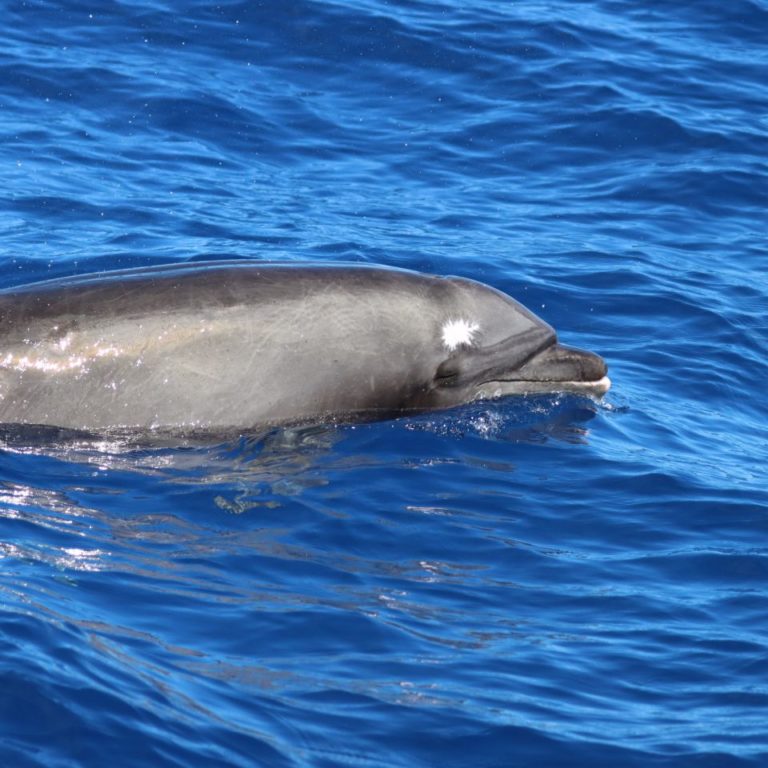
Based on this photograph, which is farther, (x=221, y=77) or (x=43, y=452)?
(x=221, y=77)

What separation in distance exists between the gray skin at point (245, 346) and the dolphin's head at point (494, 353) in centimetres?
1

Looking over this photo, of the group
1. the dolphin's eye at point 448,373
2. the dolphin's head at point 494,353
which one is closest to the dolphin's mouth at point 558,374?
the dolphin's head at point 494,353

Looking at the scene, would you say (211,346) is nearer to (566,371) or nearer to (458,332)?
(458,332)

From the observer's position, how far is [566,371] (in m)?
15.4

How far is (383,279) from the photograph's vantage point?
14.3m

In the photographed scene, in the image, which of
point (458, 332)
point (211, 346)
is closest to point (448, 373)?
point (458, 332)

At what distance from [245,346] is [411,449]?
168cm

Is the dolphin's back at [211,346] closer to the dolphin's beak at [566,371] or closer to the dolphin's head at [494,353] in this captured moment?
the dolphin's head at [494,353]

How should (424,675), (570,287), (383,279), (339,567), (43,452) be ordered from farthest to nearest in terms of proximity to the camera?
(570,287) → (383,279) → (43,452) → (339,567) → (424,675)

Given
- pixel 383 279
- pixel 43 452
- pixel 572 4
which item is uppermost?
pixel 572 4

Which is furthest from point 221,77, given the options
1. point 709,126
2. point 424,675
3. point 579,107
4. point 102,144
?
point 424,675

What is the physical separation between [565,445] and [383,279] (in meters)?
2.24

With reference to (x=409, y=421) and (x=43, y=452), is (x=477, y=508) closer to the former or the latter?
(x=409, y=421)

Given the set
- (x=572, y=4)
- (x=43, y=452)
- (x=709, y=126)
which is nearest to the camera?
(x=43, y=452)
